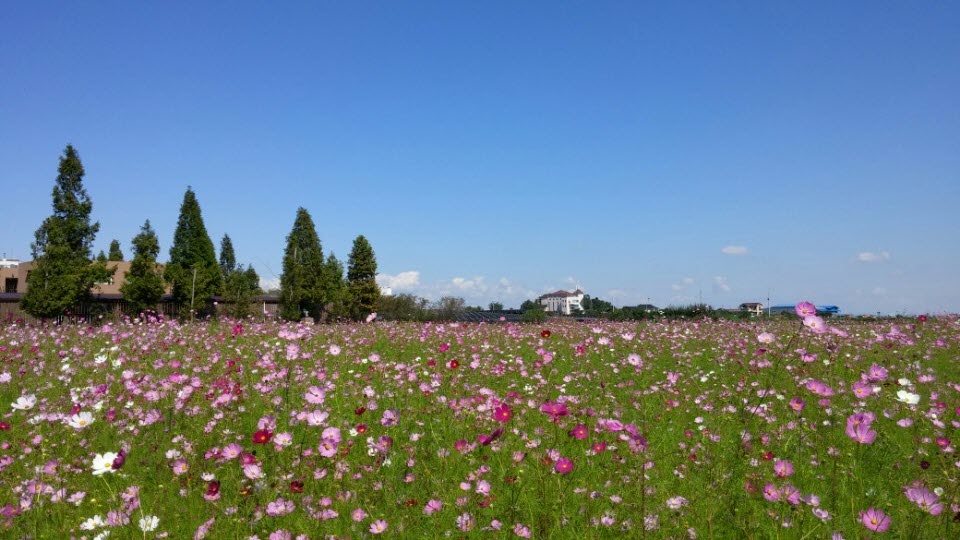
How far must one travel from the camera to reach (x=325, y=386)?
6.01m

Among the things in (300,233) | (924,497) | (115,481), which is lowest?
(115,481)

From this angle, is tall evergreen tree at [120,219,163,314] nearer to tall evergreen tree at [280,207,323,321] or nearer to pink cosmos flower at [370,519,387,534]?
tall evergreen tree at [280,207,323,321]

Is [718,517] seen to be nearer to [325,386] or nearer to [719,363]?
[325,386]

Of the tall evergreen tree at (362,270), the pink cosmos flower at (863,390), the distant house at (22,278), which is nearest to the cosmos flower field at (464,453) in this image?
the pink cosmos flower at (863,390)

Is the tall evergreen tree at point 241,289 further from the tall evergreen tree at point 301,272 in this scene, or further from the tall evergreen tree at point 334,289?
the tall evergreen tree at point 334,289

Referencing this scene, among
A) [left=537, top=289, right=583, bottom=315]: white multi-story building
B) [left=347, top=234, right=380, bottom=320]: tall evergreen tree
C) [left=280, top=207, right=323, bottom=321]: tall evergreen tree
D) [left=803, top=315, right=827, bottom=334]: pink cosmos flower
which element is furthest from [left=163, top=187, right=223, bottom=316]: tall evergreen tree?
[left=537, top=289, right=583, bottom=315]: white multi-story building

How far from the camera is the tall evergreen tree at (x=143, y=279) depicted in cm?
3469

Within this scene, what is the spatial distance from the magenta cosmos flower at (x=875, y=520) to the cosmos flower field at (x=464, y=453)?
1cm

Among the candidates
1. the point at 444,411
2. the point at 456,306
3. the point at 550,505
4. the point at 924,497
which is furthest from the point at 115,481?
the point at 456,306

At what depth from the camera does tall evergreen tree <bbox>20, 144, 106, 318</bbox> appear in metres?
28.4

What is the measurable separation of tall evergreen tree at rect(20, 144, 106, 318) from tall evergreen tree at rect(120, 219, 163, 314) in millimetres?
4526

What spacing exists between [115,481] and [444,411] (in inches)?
100

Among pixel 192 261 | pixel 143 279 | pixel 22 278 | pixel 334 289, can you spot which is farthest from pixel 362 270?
pixel 22 278

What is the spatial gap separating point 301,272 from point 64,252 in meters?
14.4
